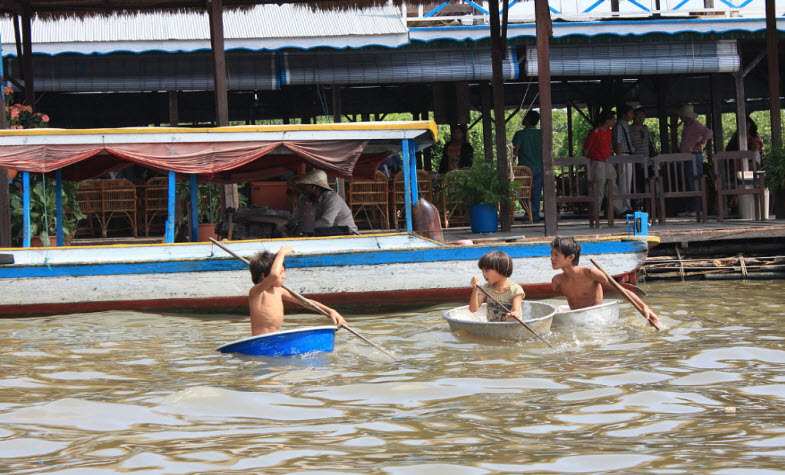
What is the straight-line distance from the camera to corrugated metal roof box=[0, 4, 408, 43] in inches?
687

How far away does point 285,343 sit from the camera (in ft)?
27.3

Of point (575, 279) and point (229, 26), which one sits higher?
point (229, 26)

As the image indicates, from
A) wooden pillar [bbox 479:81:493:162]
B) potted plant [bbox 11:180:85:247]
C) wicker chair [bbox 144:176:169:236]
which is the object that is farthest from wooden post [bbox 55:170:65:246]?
wooden pillar [bbox 479:81:493:162]

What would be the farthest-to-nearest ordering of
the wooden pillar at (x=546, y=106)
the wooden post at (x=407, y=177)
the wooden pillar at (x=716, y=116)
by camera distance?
the wooden pillar at (x=716, y=116)
the wooden pillar at (x=546, y=106)
the wooden post at (x=407, y=177)

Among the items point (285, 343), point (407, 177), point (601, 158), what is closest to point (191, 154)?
point (407, 177)

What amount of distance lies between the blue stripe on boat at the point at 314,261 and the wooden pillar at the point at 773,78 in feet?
15.1

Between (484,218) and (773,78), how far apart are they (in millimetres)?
4520

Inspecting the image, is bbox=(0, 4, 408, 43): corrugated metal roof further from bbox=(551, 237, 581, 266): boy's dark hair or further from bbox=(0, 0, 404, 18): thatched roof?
bbox=(551, 237, 581, 266): boy's dark hair

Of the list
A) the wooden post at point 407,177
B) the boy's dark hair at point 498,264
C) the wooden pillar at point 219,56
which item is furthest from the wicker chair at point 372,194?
the boy's dark hair at point 498,264

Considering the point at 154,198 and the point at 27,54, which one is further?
the point at 154,198

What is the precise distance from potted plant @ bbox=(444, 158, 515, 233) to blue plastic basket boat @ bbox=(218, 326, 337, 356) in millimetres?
6717

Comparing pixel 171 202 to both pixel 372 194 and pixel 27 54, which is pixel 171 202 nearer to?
pixel 372 194

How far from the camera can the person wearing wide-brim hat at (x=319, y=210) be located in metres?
12.4

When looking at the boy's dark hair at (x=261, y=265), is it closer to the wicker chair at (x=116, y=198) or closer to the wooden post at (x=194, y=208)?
the wooden post at (x=194, y=208)
